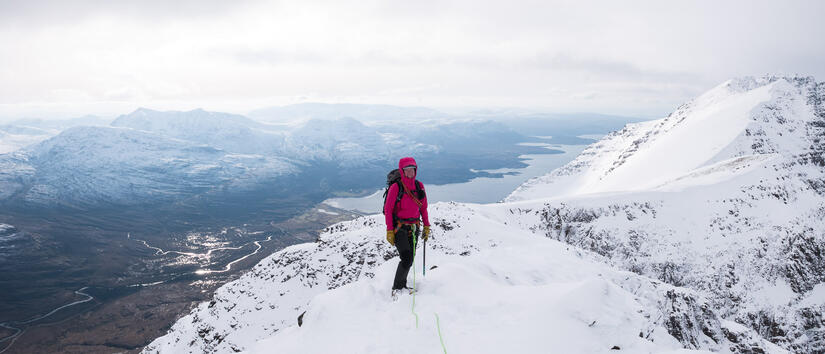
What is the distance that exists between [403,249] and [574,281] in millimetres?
10494

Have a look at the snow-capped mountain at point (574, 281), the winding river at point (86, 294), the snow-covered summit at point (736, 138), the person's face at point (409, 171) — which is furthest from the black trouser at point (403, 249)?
the winding river at point (86, 294)

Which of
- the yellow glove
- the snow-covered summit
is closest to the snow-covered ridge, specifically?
the yellow glove

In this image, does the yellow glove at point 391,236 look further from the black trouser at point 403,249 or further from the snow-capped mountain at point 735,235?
the snow-capped mountain at point 735,235

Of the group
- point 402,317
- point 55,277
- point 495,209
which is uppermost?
point 402,317

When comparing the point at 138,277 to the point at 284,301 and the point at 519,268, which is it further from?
the point at 519,268

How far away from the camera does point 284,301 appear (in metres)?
30.9

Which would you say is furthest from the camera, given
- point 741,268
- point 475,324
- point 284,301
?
point 741,268

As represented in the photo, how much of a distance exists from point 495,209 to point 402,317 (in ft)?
122

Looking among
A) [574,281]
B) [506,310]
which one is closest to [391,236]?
[506,310]

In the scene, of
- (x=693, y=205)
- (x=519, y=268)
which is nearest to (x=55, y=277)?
(x=519, y=268)

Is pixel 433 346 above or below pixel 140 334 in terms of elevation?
above

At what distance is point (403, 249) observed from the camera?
10.6 meters

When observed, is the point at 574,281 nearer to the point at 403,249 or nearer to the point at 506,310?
the point at 506,310

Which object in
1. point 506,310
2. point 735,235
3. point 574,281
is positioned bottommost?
point 735,235
